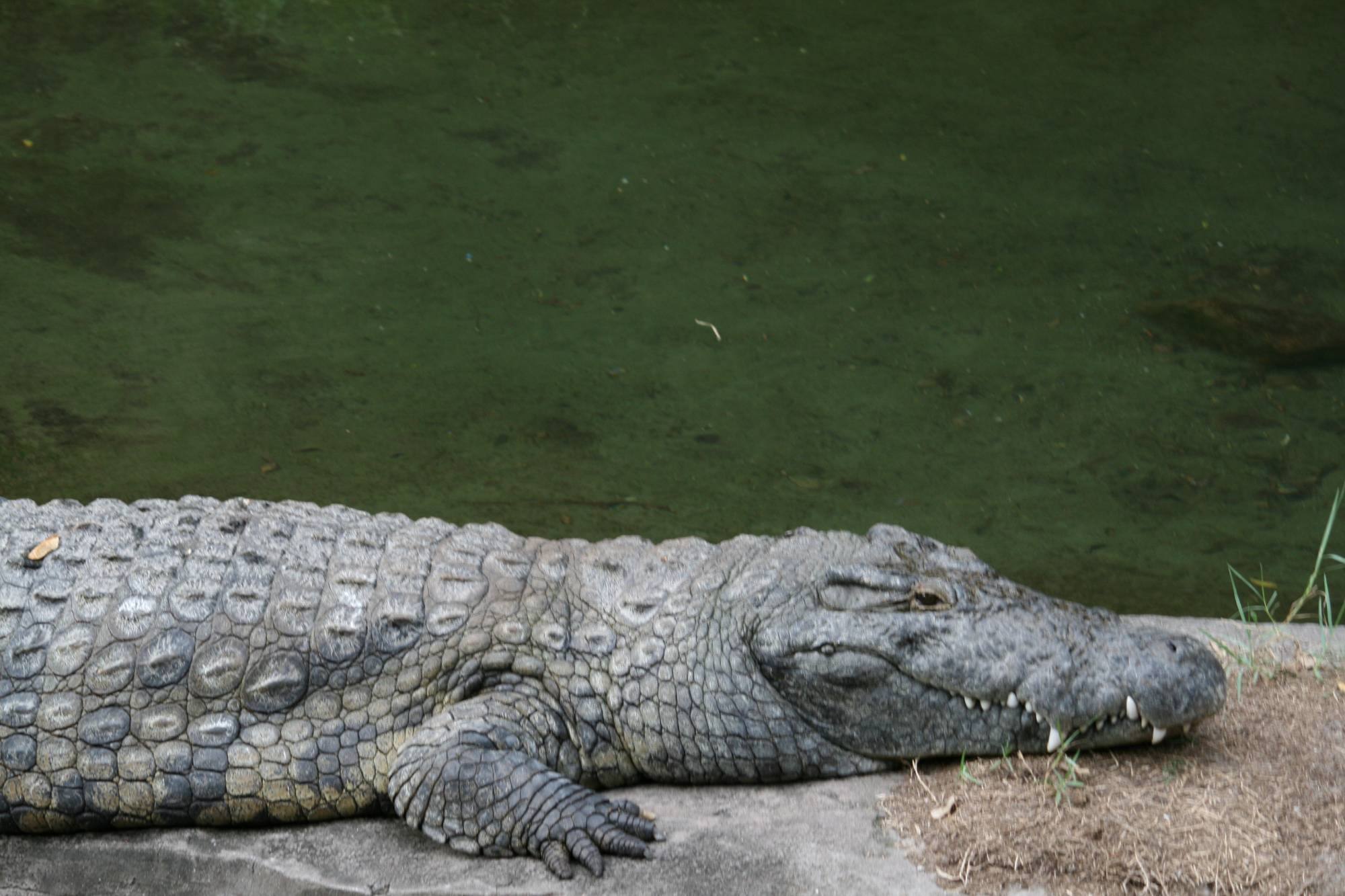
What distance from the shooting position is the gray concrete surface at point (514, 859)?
3.08 m

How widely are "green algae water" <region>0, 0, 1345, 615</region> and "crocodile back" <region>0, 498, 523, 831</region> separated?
2.17 meters

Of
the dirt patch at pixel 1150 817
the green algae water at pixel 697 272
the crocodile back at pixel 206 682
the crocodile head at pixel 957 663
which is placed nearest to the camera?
the dirt patch at pixel 1150 817

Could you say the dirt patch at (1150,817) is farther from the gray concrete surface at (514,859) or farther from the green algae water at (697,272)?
the green algae water at (697,272)

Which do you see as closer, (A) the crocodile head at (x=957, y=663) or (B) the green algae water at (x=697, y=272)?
(A) the crocodile head at (x=957, y=663)

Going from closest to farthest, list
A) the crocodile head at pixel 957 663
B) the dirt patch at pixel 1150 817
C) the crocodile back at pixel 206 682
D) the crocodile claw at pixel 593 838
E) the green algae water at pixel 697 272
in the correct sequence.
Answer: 1. the dirt patch at pixel 1150 817
2. the crocodile claw at pixel 593 838
3. the crocodile head at pixel 957 663
4. the crocodile back at pixel 206 682
5. the green algae water at pixel 697 272

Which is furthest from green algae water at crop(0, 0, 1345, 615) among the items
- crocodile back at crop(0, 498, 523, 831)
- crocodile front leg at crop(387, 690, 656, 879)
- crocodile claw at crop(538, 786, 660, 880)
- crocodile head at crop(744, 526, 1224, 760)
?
crocodile claw at crop(538, 786, 660, 880)

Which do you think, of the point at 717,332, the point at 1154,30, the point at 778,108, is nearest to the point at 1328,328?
the point at 717,332

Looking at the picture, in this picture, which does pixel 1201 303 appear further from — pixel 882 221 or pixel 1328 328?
pixel 882 221

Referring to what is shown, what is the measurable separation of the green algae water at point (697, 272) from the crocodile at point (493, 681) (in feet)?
6.76

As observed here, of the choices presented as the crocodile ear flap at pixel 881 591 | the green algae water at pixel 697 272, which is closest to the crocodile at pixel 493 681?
the crocodile ear flap at pixel 881 591

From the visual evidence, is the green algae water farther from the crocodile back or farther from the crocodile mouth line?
the crocodile back

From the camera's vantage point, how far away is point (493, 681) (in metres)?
3.52

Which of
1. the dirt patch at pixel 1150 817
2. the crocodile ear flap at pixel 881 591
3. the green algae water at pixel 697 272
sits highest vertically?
the crocodile ear flap at pixel 881 591

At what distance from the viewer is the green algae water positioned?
19.6ft
